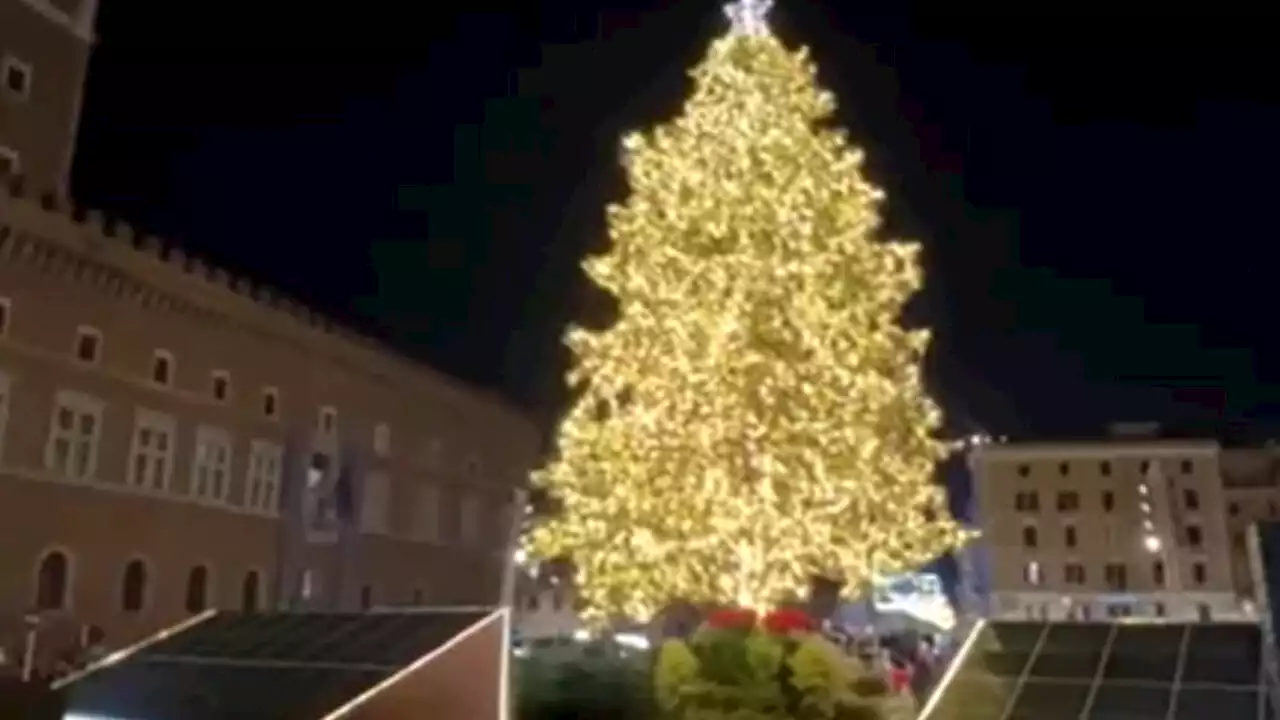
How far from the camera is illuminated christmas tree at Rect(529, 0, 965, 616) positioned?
1617cm

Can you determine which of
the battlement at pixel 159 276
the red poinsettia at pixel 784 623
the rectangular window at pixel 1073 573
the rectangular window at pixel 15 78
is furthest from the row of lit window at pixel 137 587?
the rectangular window at pixel 1073 573

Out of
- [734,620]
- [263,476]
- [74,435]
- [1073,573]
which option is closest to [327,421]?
[263,476]

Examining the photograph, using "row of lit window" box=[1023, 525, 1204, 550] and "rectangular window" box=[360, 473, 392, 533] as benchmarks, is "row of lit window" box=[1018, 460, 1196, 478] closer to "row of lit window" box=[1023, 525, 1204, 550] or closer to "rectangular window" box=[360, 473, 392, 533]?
"row of lit window" box=[1023, 525, 1204, 550]

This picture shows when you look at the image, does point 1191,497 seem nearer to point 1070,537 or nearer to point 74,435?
point 1070,537

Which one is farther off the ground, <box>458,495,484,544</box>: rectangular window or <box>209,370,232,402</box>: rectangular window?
<box>209,370,232,402</box>: rectangular window

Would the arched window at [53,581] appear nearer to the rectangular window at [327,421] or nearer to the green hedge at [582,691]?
the rectangular window at [327,421]

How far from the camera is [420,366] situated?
42688 mm

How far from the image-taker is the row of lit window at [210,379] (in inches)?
1114

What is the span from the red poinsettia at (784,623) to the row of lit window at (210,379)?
64.4 ft

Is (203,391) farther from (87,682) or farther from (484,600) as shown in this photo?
(87,682)

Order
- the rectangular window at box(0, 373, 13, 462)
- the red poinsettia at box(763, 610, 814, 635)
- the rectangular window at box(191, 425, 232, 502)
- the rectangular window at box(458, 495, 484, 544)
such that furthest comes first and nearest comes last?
the rectangular window at box(458, 495, 484, 544) < the rectangular window at box(191, 425, 232, 502) < the rectangular window at box(0, 373, 13, 462) < the red poinsettia at box(763, 610, 814, 635)

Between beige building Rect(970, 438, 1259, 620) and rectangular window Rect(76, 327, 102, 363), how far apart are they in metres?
46.7

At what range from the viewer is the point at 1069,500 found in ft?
210

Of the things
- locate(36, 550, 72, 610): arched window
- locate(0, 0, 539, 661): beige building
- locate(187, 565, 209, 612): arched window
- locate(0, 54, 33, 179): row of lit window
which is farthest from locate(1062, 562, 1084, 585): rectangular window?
locate(0, 54, 33, 179): row of lit window
